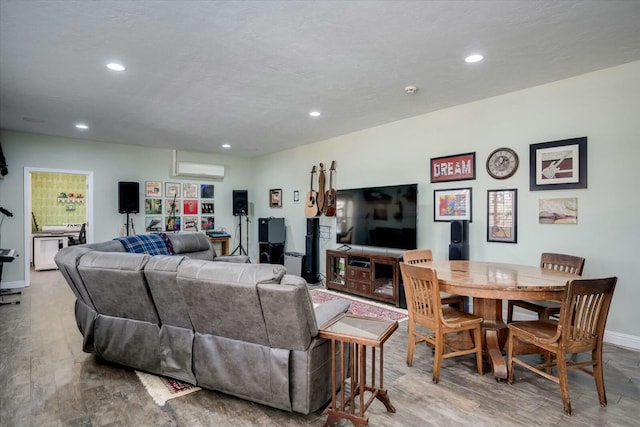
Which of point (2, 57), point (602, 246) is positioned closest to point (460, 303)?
point (602, 246)

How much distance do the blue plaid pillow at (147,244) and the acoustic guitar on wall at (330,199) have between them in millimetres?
2547

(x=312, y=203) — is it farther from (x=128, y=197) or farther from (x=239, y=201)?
(x=128, y=197)

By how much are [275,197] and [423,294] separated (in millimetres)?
5164

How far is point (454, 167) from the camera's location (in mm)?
4141

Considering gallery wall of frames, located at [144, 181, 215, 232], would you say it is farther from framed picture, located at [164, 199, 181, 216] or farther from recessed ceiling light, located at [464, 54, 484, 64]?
recessed ceiling light, located at [464, 54, 484, 64]

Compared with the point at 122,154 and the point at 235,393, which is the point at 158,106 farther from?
the point at 235,393

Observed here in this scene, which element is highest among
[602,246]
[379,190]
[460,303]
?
[379,190]

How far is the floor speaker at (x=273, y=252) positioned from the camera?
251 inches

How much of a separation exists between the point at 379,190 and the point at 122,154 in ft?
16.5

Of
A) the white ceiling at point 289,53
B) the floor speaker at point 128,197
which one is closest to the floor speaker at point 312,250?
the white ceiling at point 289,53

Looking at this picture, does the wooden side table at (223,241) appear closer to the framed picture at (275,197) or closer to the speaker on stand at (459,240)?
the framed picture at (275,197)

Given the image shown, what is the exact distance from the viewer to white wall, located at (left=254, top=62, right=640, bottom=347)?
9.82 ft

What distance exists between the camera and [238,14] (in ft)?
7.21

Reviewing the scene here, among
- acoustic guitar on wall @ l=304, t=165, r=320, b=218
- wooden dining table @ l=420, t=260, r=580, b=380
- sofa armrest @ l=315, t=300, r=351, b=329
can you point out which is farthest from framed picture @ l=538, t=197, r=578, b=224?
acoustic guitar on wall @ l=304, t=165, r=320, b=218
